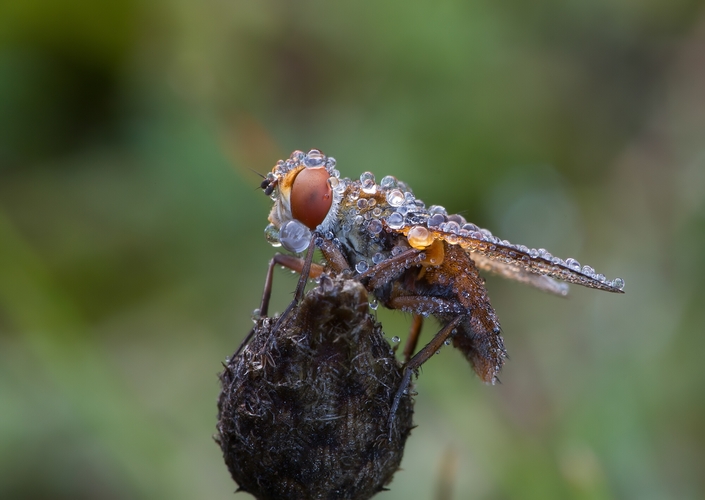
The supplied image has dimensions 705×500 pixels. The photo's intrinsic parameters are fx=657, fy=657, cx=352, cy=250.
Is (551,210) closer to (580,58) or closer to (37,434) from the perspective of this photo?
(580,58)

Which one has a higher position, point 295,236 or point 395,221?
point 395,221

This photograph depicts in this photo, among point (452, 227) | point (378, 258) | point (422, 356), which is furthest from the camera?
point (378, 258)

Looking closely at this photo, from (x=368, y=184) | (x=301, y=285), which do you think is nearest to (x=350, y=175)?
(x=368, y=184)

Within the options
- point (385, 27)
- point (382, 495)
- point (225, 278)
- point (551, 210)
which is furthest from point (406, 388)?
point (385, 27)

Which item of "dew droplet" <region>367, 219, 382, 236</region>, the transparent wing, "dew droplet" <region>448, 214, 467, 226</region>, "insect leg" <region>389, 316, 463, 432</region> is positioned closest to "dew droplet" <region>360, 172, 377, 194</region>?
"dew droplet" <region>367, 219, 382, 236</region>

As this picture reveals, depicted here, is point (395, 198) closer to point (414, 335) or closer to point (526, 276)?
point (414, 335)

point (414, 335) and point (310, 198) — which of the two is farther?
point (414, 335)

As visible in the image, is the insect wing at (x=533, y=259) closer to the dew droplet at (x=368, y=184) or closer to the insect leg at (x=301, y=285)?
the dew droplet at (x=368, y=184)
